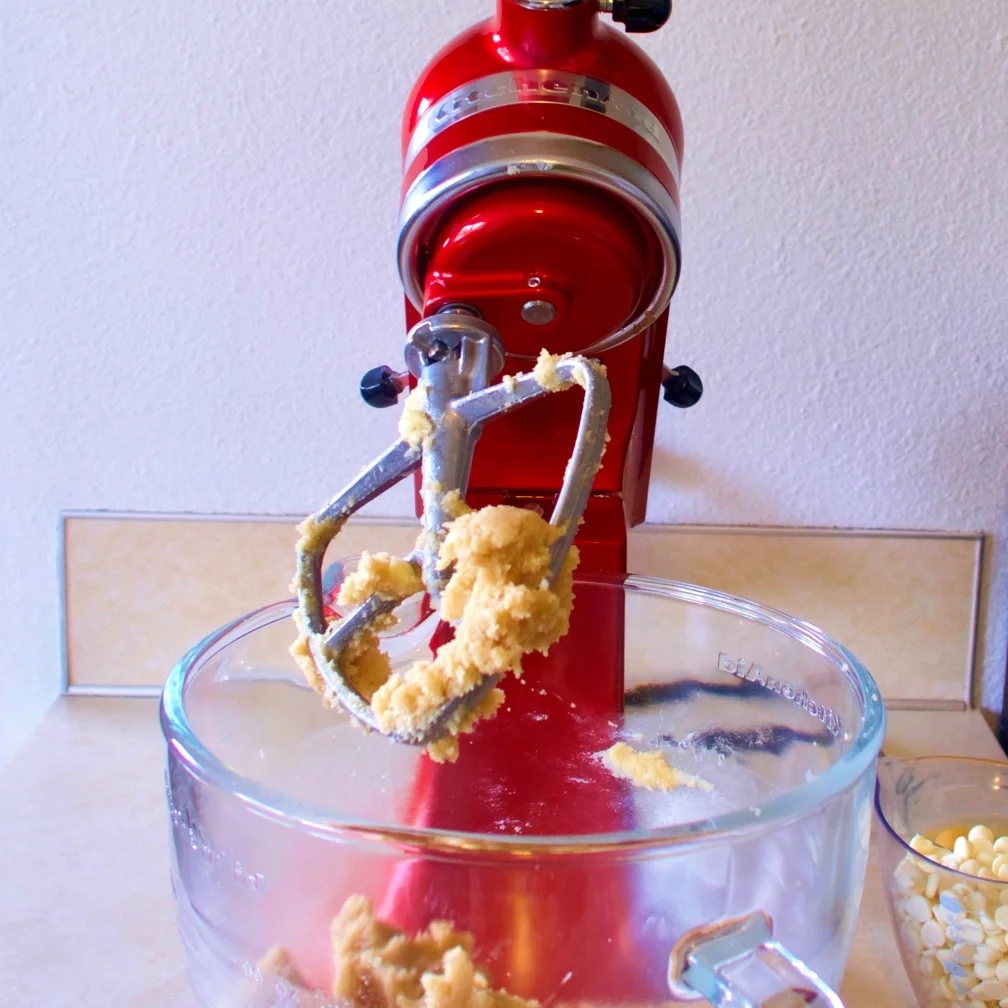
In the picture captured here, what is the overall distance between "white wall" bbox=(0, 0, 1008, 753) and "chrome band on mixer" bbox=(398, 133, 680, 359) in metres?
0.25

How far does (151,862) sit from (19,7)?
50 cm

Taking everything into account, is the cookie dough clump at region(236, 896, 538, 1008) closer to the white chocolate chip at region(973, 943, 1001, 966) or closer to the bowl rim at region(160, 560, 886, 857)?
the bowl rim at region(160, 560, 886, 857)

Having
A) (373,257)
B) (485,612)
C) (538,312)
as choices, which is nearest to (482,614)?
(485,612)

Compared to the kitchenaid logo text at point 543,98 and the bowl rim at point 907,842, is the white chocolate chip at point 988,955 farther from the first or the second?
the kitchenaid logo text at point 543,98

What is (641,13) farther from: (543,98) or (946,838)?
(946,838)

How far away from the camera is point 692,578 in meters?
0.69

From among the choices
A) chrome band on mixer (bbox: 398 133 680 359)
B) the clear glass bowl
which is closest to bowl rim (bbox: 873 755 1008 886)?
the clear glass bowl

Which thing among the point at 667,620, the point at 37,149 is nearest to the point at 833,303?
the point at 667,620

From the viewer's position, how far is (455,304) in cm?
Result: 38

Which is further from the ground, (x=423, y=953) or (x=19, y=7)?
(x=19, y=7)

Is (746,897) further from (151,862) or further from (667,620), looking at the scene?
(151,862)

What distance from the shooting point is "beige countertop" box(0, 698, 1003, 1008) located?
0.46 meters

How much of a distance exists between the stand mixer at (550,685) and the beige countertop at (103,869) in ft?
0.35

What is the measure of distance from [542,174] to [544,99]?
0.12ft
